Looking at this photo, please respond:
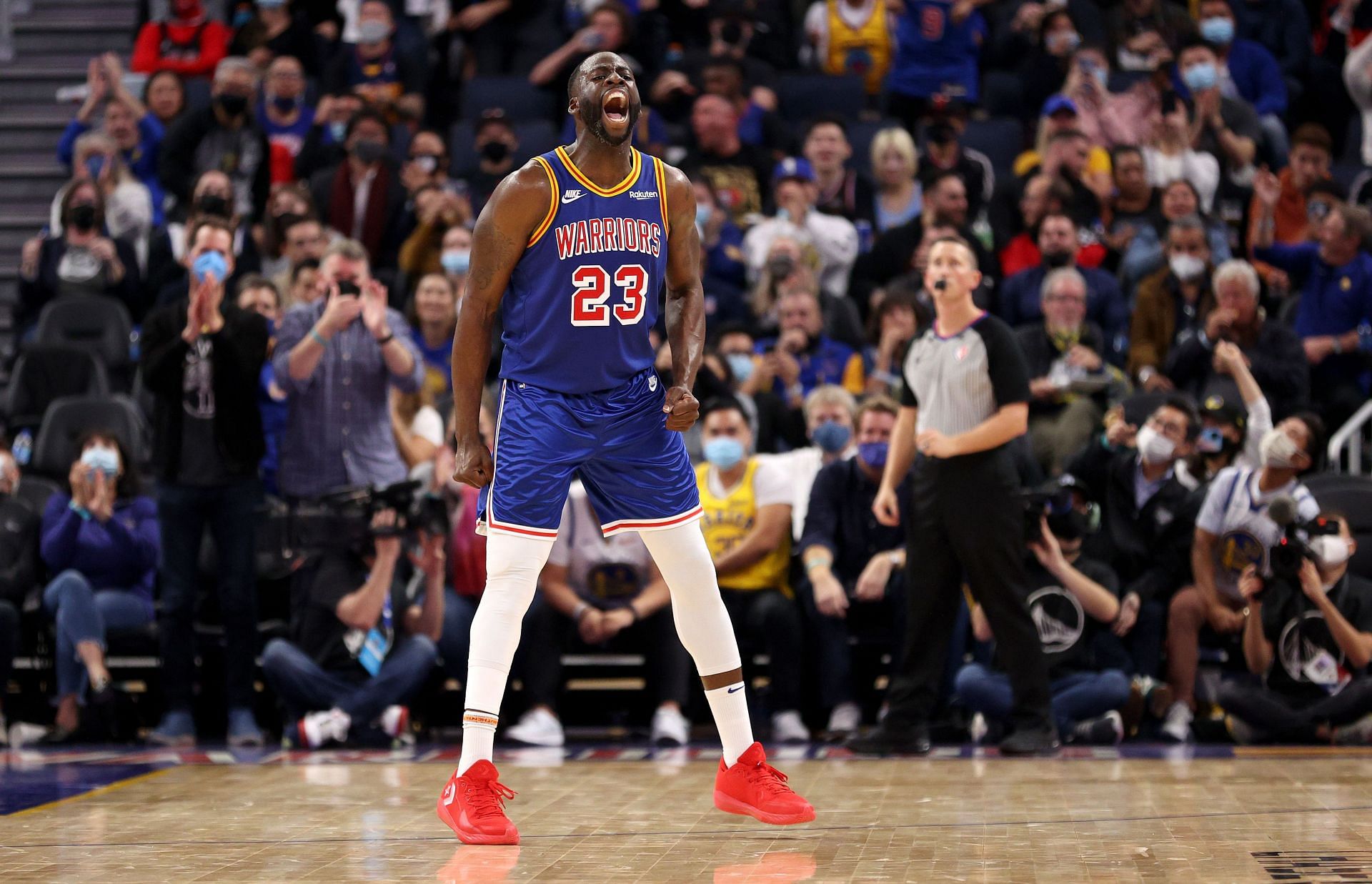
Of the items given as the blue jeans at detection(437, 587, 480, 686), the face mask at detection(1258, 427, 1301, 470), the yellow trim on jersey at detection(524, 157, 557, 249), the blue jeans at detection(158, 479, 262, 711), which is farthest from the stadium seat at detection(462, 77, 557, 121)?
the yellow trim on jersey at detection(524, 157, 557, 249)

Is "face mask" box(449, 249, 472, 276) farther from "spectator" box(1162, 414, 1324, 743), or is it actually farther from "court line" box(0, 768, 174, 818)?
"spectator" box(1162, 414, 1324, 743)

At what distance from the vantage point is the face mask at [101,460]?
728cm

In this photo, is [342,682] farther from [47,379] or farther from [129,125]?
[129,125]

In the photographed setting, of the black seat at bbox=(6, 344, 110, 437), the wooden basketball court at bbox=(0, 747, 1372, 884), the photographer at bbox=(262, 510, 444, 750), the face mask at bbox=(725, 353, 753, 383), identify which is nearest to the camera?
the wooden basketball court at bbox=(0, 747, 1372, 884)

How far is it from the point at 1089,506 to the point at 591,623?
212 cm

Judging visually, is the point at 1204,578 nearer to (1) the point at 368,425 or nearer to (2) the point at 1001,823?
(2) the point at 1001,823

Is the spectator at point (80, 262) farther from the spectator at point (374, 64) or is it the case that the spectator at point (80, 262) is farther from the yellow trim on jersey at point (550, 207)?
the yellow trim on jersey at point (550, 207)

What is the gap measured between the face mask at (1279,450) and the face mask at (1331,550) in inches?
14.7

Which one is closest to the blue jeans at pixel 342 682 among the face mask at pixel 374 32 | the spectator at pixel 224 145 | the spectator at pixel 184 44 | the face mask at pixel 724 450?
the face mask at pixel 724 450

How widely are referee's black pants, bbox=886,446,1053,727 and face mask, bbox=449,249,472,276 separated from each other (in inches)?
138

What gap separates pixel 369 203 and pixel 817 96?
10.5 feet

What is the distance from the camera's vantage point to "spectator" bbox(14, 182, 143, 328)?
31.4ft

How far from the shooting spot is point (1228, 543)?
6922 mm

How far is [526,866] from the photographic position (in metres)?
3.95
